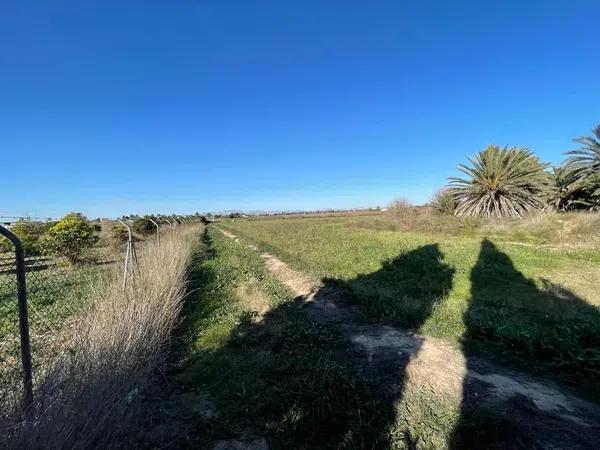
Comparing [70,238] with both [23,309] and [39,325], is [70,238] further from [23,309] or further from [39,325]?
[23,309]

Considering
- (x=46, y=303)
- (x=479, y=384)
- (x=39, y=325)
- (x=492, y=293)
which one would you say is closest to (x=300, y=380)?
(x=479, y=384)

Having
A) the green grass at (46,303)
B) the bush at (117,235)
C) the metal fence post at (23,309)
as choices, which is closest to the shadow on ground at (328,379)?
the metal fence post at (23,309)

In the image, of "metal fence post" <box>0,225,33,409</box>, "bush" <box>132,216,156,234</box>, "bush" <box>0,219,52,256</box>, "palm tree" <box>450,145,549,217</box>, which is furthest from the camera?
"bush" <box>132,216,156,234</box>

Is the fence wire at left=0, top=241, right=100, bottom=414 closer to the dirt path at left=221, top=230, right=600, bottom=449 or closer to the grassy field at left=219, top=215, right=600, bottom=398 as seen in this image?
the dirt path at left=221, top=230, right=600, bottom=449

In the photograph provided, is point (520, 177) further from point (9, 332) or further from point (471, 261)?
point (9, 332)

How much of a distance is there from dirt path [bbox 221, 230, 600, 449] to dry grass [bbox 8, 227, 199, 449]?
244cm

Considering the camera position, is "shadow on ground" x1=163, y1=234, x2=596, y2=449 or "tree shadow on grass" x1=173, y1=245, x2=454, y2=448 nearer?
"shadow on ground" x1=163, y1=234, x2=596, y2=449

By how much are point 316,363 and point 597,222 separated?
1490 centimetres

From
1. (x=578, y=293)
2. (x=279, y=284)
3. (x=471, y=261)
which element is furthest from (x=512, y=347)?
(x=471, y=261)

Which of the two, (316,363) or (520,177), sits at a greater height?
(520,177)

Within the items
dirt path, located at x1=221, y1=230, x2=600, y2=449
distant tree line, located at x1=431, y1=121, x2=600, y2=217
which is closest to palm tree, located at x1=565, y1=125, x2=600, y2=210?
distant tree line, located at x1=431, y1=121, x2=600, y2=217

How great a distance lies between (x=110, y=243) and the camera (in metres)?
15.4

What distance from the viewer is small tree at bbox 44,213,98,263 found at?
11.2 m

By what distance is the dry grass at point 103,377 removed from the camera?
218 cm
